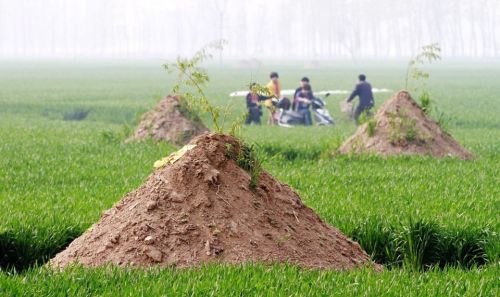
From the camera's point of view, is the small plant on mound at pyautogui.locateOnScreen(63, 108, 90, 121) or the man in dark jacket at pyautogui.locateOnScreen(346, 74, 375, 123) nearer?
the man in dark jacket at pyautogui.locateOnScreen(346, 74, 375, 123)

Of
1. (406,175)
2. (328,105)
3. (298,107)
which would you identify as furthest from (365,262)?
(328,105)

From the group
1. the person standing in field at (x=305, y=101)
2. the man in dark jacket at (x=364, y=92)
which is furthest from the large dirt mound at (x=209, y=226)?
the person standing in field at (x=305, y=101)

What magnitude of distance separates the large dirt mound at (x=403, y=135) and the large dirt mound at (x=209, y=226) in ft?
28.0

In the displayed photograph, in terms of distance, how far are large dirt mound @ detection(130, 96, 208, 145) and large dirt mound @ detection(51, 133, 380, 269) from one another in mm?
10991

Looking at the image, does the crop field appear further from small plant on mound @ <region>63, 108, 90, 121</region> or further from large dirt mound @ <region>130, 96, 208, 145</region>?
small plant on mound @ <region>63, 108, 90, 121</region>

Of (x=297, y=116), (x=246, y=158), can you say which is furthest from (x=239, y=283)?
(x=297, y=116)

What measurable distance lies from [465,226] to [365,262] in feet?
5.27

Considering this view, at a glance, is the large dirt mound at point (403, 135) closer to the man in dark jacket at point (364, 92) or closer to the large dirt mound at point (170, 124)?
the large dirt mound at point (170, 124)

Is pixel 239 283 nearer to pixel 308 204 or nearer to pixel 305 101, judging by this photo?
pixel 308 204

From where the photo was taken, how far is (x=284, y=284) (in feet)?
21.8

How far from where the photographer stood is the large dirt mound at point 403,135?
54.3ft

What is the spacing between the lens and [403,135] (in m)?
16.6

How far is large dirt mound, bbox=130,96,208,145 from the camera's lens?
19.2 meters

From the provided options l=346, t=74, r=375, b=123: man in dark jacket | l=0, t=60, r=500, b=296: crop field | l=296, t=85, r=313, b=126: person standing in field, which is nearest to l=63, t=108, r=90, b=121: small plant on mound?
l=296, t=85, r=313, b=126: person standing in field
